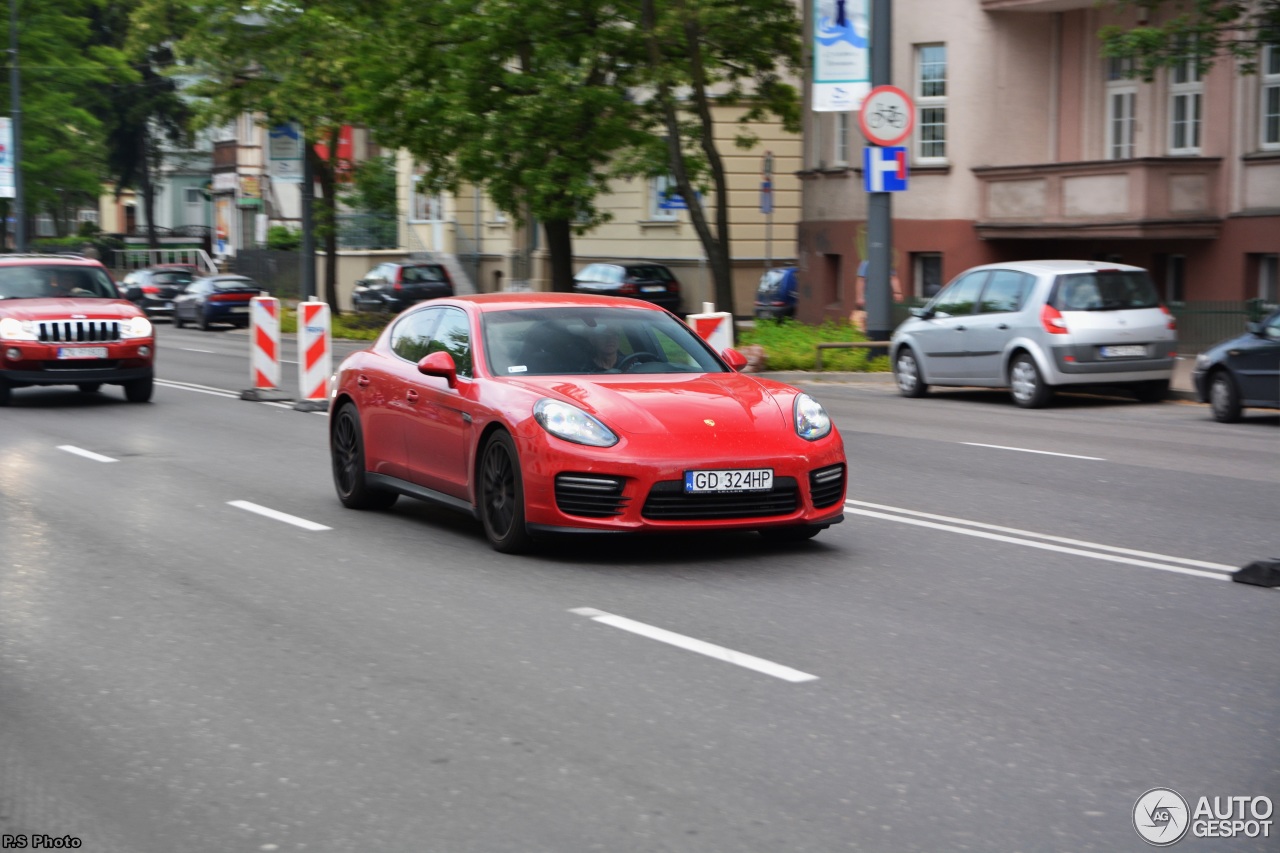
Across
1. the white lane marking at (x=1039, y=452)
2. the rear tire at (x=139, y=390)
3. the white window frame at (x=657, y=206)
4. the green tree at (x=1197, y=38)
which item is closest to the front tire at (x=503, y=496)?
the white lane marking at (x=1039, y=452)

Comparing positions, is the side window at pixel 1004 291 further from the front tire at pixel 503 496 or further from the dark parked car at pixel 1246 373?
the front tire at pixel 503 496

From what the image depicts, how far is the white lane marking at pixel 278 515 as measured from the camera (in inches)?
413

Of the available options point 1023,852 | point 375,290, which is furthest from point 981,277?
point 375,290

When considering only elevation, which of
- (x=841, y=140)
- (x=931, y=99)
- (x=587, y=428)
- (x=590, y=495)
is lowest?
(x=590, y=495)

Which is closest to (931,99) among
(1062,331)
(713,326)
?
(1062,331)

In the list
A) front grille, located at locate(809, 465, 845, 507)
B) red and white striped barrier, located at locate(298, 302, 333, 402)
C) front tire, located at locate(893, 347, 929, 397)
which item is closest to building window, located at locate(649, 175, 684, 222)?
front tire, located at locate(893, 347, 929, 397)

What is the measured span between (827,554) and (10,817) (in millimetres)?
5189

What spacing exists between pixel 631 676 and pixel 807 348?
67.8 feet

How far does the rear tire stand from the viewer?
20.1 m

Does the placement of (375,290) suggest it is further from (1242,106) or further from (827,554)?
(827,554)

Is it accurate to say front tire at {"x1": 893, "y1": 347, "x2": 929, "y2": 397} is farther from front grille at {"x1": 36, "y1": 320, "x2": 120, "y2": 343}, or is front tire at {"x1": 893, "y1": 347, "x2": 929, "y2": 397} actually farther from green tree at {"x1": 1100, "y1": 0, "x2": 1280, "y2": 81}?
front grille at {"x1": 36, "y1": 320, "x2": 120, "y2": 343}

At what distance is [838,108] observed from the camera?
25875 mm

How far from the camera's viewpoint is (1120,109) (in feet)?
101

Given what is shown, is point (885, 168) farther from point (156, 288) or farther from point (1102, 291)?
point (156, 288)
